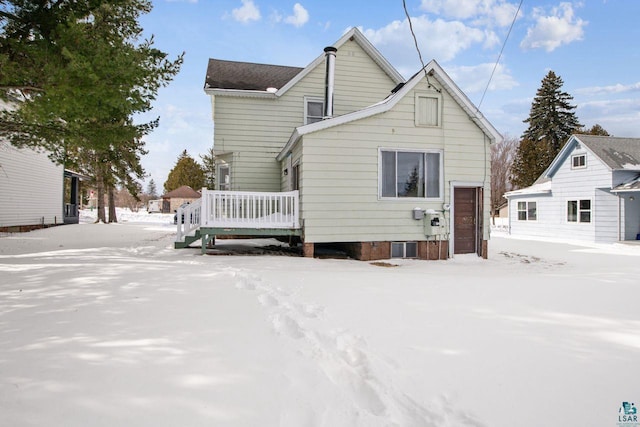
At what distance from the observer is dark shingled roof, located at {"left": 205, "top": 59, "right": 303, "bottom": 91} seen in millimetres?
12453

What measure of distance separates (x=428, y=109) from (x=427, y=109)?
1.2 inches

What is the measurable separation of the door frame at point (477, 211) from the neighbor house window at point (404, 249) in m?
1.03

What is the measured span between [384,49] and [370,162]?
6025 mm

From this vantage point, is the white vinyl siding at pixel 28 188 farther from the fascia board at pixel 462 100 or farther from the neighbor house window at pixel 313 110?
the fascia board at pixel 462 100

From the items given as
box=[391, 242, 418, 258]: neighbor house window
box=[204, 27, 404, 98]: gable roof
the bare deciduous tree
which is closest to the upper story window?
box=[391, 242, 418, 258]: neighbor house window

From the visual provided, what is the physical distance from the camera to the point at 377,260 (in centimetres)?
951

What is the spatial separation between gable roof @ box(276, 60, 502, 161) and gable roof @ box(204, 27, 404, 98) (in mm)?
3624

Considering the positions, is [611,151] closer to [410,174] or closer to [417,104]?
[417,104]

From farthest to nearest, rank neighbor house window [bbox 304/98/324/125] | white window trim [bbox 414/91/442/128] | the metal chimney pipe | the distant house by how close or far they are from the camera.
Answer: the distant house < neighbor house window [bbox 304/98/324/125] < the metal chimney pipe < white window trim [bbox 414/91/442/128]

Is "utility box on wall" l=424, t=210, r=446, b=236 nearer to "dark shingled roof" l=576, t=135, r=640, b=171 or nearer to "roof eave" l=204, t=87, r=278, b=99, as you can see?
"roof eave" l=204, t=87, r=278, b=99

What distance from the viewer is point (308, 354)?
9.27 ft

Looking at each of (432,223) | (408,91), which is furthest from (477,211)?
(408,91)

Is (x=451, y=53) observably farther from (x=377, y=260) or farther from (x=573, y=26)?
(x=377, y=260)

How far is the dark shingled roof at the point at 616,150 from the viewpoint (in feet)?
53.2
